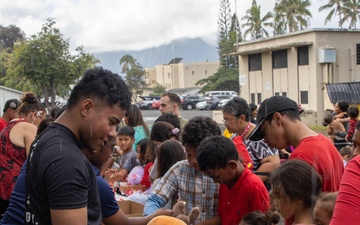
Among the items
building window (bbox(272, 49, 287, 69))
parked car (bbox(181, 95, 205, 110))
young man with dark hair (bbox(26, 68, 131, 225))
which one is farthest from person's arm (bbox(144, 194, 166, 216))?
parked car (bbox(181, 95, 205, 110))

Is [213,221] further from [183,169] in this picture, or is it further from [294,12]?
[294,12]

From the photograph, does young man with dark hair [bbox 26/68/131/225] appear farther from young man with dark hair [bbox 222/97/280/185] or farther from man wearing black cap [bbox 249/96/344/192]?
young man with dark hair [bbox 222/97/280/185]

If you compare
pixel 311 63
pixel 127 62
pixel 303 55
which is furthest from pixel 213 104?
pixel 127 62

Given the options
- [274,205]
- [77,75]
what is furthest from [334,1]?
[274,205]

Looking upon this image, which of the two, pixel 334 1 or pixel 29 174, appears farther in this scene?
pixel 334 1

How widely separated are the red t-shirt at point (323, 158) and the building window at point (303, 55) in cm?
2713

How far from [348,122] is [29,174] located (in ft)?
28.4

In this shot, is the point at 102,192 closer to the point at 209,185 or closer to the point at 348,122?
the point at 209,185

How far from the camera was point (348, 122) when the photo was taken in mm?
9773

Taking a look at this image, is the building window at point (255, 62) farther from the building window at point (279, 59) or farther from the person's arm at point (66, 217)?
the person's arm at point (66, 217)

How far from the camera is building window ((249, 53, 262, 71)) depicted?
111 feet

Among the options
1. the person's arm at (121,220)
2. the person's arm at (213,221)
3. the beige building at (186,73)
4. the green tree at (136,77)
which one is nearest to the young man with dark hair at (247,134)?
the person's arm at (213,221)

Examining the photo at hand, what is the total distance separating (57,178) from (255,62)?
1298 inches

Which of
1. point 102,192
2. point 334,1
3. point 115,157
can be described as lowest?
point 115,157
